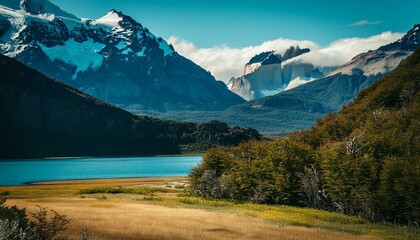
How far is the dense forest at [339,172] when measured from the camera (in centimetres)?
6228

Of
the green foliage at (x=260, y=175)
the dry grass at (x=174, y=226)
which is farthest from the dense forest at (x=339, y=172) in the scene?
the dry grass at (x=174, y=226)

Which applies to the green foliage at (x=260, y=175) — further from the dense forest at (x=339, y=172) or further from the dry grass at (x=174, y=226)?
Result: the dry grass at (x=174, y=226)

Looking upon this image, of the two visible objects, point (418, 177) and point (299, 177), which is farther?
point (299, 177)

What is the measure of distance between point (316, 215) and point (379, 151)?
17739 millimetres

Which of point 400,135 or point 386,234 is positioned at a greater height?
point 400,135

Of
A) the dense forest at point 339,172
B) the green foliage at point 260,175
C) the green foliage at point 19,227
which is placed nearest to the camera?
the green foliage at point 19,227

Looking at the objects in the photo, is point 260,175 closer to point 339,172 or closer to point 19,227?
point 339,172

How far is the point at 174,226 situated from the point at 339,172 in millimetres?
32458

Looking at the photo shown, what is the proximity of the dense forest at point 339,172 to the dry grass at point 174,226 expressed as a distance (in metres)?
15.5

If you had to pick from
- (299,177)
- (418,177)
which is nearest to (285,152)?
(299,177)

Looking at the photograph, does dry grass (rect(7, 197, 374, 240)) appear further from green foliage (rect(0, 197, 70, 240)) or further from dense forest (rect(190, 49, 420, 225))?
dense forest (rect(190, 49, 420, 225))

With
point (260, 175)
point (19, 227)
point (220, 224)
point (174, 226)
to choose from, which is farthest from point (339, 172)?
point (19, 227)

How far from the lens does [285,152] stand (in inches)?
3290

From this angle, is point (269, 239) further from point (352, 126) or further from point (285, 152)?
point (352, 126)
